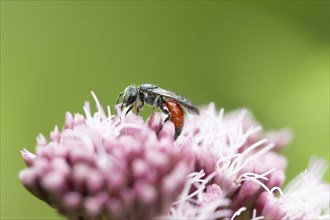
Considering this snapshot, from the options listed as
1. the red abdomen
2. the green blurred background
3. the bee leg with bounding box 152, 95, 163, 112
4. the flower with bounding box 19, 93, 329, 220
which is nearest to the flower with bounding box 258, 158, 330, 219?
the flower with bounding box 19, 93, 329, 220

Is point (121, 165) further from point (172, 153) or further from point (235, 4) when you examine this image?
point (235, 4)

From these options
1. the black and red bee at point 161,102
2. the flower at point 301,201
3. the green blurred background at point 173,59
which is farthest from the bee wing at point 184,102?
the green blurred background at point 173,59

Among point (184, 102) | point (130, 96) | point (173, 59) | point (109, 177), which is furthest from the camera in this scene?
point (173, 59)

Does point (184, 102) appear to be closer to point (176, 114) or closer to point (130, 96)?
point (176, 114)

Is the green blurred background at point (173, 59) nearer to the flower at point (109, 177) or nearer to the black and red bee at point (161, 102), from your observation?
the black and red bee at point (161, 102)

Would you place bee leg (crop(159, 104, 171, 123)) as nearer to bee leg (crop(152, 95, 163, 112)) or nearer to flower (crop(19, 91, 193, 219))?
bee leg (crop(152, 95, 163, 112))

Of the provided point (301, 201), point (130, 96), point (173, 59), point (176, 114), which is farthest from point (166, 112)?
point (173, 59)

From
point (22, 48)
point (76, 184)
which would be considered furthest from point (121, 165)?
point (22, 48)
